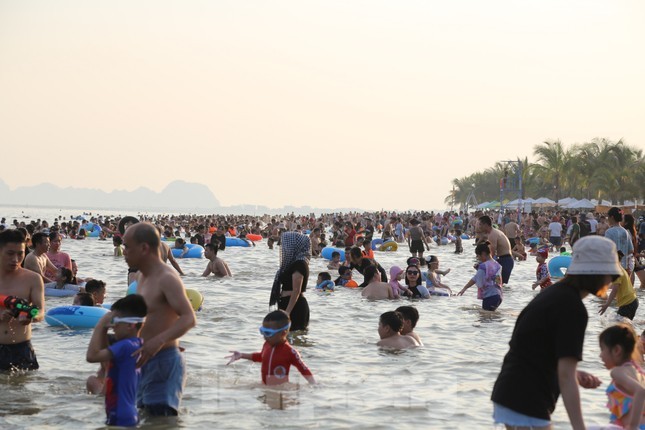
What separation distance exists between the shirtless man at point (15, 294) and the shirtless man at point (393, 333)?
179 inches

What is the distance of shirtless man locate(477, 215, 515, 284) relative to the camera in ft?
48.7

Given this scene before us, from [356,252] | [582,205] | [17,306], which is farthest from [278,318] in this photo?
[582,205]

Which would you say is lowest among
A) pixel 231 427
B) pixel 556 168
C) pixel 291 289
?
pixel 231 427

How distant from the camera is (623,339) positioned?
4.83 m

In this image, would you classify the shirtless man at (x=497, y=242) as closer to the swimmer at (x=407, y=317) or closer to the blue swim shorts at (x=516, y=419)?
the swimmer at (x=407, y=317)

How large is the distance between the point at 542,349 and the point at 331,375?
5173 millimetres

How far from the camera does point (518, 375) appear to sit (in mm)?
4031

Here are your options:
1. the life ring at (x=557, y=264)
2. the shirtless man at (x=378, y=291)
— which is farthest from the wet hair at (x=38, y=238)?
the life ring at (x=557, y=264)

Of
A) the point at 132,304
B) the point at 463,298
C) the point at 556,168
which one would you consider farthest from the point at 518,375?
the point at 556,168

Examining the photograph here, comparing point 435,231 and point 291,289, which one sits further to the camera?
point 435,231

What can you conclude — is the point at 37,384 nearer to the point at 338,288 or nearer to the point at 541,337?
the point at 541,337

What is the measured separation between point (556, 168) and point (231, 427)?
6997 cm

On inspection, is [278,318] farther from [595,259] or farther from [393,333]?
[595,259]

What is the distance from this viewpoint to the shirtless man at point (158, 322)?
4.98 m
